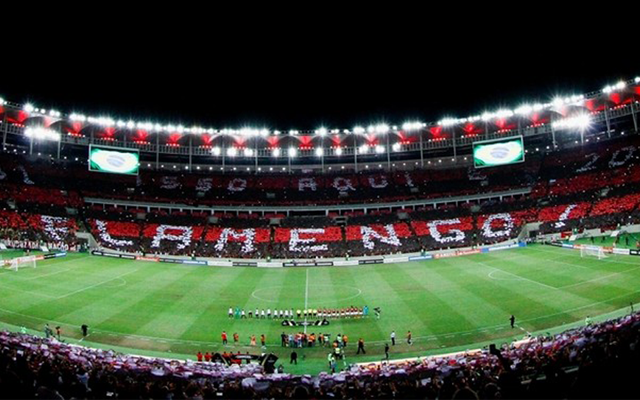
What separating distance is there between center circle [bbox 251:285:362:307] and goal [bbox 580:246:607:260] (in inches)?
1075

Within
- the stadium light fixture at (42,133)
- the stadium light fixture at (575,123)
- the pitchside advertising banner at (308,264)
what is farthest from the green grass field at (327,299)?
the stadium light fixture at (575,123)

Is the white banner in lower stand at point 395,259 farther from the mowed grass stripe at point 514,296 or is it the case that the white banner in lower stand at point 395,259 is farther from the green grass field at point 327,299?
the mowed grass stripe at point 514,296

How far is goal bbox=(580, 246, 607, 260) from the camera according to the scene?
4686cm

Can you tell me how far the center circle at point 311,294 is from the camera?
127 feet

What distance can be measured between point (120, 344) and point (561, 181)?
73.8 meters

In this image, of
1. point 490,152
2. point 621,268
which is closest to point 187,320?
point 621,268

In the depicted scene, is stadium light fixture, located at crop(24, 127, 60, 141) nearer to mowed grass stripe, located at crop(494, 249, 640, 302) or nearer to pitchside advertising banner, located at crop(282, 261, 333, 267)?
pitchside advertising banner, located at crop(282, 261, 333, 267)

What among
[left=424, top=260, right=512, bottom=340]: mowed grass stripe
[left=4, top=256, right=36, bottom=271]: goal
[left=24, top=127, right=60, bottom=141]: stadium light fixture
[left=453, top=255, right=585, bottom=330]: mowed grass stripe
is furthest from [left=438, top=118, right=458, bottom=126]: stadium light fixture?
[left=24, top=127, right=60, bottom=141]: stadium light fixture

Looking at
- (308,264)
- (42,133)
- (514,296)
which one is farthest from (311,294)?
(42,133)

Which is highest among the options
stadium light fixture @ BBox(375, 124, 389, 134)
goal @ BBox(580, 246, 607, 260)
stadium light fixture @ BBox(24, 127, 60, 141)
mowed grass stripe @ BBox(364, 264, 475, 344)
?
stadium light fixture @ BBox(375, 124, 389, 134)

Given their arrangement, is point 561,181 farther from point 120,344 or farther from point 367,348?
point 120,344

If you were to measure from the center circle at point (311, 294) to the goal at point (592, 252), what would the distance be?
27.3m

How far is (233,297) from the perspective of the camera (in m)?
40.3

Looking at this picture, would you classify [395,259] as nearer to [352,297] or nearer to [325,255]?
[325,255]
